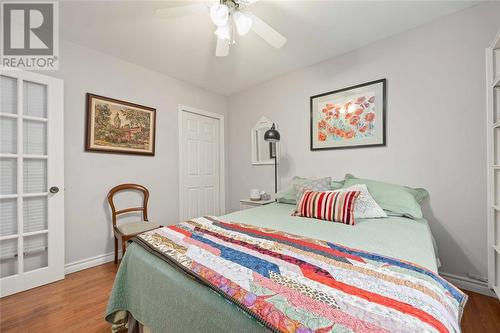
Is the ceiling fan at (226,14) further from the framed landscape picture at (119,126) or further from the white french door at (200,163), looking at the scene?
the white french door at (200,163)

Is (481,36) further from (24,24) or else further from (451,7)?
(24,24)

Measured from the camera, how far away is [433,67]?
6.55 feet

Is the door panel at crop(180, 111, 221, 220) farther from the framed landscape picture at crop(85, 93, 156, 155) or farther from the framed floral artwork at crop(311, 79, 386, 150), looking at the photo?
the framed floral artwork at crop(311, 79, 386, 150)

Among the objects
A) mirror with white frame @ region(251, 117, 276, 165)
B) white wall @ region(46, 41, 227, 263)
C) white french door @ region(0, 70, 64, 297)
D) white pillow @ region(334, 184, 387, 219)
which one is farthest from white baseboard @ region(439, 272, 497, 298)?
white french door @ region(0, 70, 64, 297)

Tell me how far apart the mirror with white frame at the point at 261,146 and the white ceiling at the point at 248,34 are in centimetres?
83

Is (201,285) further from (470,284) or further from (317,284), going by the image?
(470,284)

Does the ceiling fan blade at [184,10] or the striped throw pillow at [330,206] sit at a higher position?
the ceiling fan blade at [184,10]

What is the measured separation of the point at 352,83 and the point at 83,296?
11.5ft

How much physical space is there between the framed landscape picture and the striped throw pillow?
2207 millimetres

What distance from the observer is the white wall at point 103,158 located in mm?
2242

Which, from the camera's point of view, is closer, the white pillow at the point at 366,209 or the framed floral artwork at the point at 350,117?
the white pillow at the point at 366,209

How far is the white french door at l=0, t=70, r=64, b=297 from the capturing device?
6.12ft

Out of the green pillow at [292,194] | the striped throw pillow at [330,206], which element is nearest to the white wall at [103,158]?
the green pillow at [292,194]

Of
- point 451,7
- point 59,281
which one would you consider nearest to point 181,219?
point 59,281
